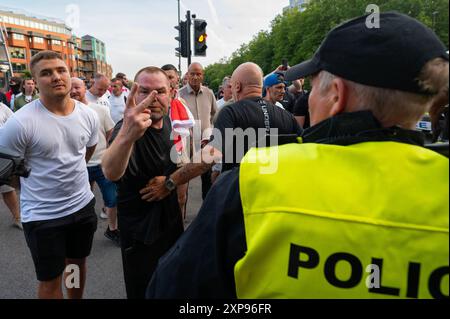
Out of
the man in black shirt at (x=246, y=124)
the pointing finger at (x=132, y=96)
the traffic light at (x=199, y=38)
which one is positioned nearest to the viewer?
the pointing finger at (x=132, y=96)

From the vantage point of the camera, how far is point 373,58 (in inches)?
35.0

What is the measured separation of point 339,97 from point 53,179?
2.30 m

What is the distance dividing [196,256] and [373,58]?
70cm

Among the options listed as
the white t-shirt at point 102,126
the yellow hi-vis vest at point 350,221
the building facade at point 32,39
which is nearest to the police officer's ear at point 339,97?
the yellow hi-vis vest at point 350,221

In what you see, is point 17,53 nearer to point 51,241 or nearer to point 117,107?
point 117,107

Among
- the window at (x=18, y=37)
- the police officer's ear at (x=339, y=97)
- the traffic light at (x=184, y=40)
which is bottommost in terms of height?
the police officer's ear at (x=339, y=97)

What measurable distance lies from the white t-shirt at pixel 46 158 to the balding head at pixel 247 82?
138 cm

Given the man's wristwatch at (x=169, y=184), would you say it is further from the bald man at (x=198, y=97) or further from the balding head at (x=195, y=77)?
the balding head at (x=195, y=77)

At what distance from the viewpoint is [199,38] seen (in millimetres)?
10070

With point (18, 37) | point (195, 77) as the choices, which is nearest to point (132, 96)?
point (195, 77)

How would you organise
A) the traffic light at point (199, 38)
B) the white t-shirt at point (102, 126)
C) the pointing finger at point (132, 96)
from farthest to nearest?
the traffic light at point (199, 38) → the white t-shirt at point (102, 126) → the pointing finger at point (132, 96)

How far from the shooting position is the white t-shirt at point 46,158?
2555 millimetres

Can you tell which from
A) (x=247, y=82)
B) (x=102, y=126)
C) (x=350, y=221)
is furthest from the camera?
(x=102, y=126)
